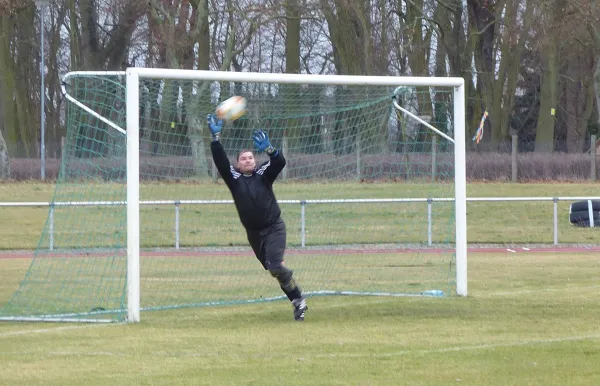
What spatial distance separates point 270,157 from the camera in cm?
1148

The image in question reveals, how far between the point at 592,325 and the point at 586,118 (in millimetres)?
45331

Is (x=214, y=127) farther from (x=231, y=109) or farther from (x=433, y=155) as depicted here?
(x=433, y=155)

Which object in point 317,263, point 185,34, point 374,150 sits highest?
point 185,34

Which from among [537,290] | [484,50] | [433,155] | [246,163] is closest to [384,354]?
[246,163]

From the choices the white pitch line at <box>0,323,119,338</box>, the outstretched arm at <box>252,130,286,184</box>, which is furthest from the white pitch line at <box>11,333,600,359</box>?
the outstretched arm at <box>252,130,286,184</box>

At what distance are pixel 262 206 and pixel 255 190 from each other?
0.19m

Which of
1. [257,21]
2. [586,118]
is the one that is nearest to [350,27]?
[257,21]

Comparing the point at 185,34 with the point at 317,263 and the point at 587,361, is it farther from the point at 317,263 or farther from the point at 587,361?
the point at 587,361

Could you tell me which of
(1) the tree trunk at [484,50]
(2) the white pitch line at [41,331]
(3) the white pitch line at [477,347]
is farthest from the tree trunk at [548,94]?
(2) the white pitch line at [41,331]

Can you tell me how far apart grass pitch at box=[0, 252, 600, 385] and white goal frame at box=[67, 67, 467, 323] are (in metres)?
0.43

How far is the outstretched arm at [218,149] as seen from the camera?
1123 centimetres

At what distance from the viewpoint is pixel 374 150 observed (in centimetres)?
1723

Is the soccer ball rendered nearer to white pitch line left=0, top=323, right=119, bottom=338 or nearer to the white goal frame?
the white goal frame

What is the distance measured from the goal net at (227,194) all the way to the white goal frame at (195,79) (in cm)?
2
